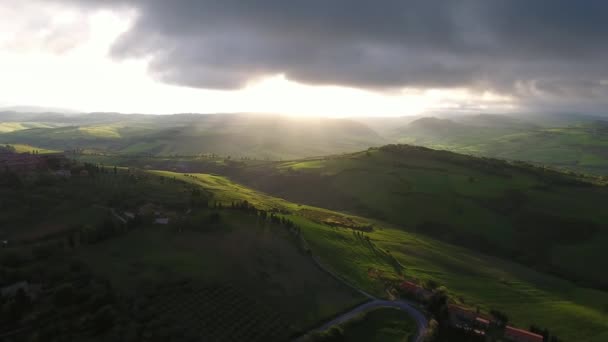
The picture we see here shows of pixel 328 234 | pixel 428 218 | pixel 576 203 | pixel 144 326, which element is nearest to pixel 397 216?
pixel 428 218

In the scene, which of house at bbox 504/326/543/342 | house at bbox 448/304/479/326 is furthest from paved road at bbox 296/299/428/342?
house at bbox 504/326/543/342

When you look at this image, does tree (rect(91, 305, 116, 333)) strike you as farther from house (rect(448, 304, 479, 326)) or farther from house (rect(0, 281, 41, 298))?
house (rect(448, 304, 479, 326))

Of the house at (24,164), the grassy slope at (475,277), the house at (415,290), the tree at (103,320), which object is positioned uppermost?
the house at (24,164)

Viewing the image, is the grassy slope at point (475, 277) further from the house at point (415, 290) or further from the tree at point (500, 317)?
the house at point (415, 290)

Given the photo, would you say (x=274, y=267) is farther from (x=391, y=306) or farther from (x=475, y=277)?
(x=475, y=277)

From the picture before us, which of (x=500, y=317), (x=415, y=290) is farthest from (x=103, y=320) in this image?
(x=500, y=317)

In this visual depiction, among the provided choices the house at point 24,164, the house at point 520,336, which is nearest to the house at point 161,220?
the house at point 24,164

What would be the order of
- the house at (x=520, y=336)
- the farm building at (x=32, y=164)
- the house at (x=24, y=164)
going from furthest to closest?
1. the farm building at (x=32, y=164)
2. the house at (x=24, y=164)
3. the house at (x=520, y=336)
